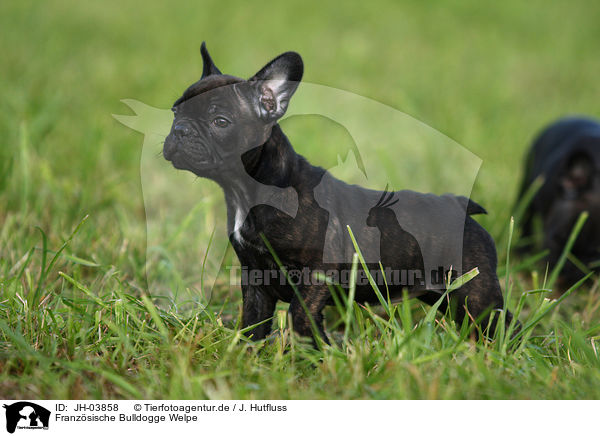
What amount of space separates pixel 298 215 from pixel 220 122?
41 centimetres

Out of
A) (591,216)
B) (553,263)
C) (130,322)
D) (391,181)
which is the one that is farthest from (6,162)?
(591,216)

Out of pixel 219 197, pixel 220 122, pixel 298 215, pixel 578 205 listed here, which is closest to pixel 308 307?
pixel 298 215

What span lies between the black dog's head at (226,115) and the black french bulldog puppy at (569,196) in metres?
2.75

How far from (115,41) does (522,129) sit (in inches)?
210

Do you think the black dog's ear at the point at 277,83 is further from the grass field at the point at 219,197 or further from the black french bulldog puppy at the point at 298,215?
the grass field at the point at 219,197

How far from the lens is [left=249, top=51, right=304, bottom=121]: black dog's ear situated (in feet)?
6.49

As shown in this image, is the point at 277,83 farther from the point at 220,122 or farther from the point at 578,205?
the point at 578,205

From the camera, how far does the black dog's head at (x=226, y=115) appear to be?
1921 mm

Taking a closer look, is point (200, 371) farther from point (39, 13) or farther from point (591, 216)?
point (39, 13)
